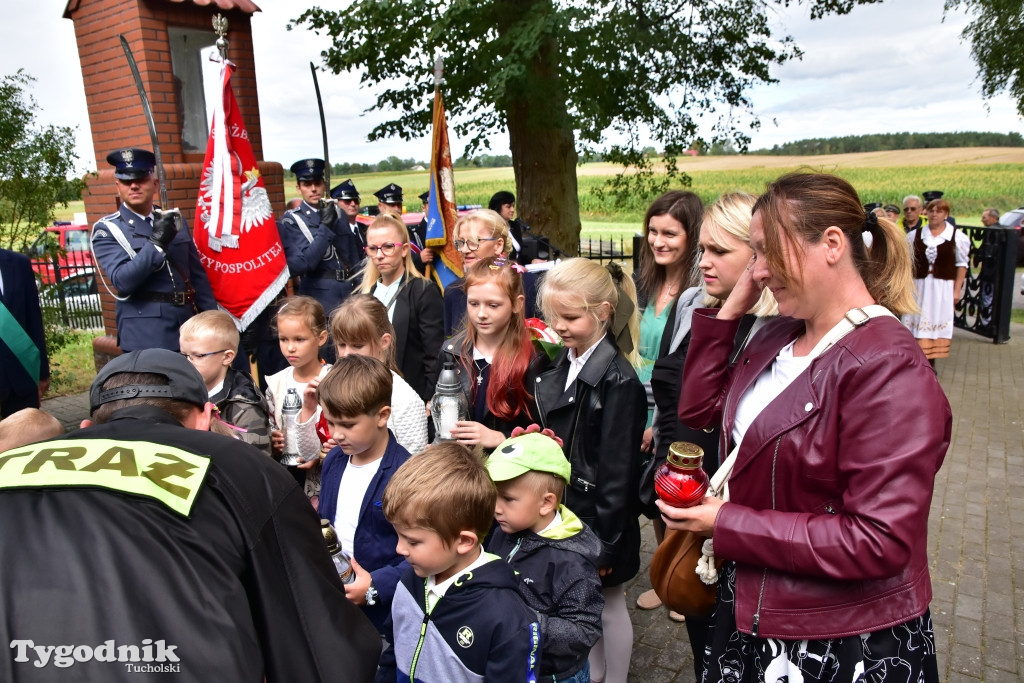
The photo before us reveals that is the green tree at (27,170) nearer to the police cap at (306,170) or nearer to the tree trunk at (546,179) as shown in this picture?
the police cap at (306,170)

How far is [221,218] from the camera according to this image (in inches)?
213

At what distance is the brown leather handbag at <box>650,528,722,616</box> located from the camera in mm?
2039

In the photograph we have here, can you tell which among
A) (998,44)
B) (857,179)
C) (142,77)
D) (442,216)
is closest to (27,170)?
(142,77)

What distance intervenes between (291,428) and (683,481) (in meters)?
2.11

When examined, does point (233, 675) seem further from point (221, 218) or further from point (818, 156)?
point (818, 156)

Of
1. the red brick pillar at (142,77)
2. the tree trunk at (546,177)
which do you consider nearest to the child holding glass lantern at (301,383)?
the red brick pillar at (142,77)

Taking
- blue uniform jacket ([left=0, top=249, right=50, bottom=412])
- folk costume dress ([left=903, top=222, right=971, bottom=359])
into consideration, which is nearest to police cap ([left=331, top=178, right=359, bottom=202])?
blue uniform jacket ([left=0, top=249, right=50, bottom=412])

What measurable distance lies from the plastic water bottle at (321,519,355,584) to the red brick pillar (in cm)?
502

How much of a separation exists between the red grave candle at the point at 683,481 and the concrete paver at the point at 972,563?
0.51 meters

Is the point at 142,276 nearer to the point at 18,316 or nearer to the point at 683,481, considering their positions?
the point at 18,316

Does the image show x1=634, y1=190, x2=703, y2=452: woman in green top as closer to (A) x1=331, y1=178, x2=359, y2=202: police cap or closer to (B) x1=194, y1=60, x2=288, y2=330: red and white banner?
(B) x1=194, y1=60, x2=288, y2=330: red and white banner

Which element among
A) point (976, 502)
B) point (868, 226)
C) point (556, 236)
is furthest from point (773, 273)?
point (556, 236)

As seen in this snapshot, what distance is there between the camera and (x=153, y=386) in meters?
1.58

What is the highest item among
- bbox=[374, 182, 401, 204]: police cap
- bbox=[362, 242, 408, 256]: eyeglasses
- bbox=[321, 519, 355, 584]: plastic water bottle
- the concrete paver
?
bbox=[374, 182, 401, 204]: police cap
